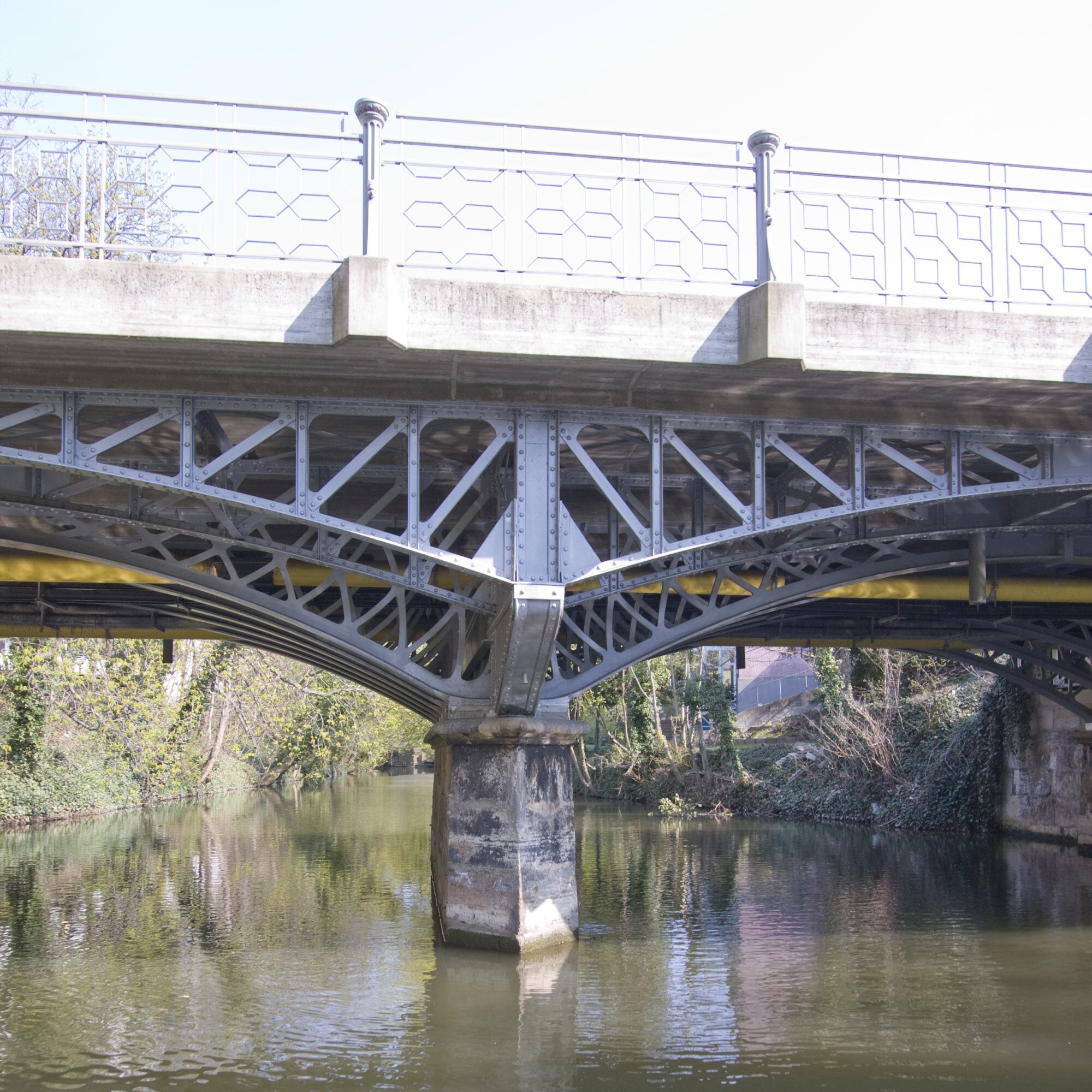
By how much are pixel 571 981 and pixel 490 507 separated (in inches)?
226

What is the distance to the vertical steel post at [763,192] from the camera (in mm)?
10891

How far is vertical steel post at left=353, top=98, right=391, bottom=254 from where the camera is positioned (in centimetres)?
1036

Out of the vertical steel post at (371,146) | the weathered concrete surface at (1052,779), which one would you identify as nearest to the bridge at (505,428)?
the vertical steel post at (371,146)

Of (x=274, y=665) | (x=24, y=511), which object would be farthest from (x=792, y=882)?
(x=274, y=665)

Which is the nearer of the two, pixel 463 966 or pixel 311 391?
pixel 311 391

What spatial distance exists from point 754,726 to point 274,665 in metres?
18.4

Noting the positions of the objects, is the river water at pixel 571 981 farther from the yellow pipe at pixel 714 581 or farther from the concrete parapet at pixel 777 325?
the concrete parapet at pixel 777 325

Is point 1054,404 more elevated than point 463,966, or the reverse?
point 1054,404

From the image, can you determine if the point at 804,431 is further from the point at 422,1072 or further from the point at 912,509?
the point at 422,1072

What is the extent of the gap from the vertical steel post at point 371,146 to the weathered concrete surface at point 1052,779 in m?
18.9

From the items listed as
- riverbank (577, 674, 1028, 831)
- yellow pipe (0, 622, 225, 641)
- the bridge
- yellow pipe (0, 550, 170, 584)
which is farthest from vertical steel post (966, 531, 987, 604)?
riverbank (577, 674, 1028, 831)

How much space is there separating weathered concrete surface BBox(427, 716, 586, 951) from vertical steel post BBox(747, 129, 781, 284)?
5031mm

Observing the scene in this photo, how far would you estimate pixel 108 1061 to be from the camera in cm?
937

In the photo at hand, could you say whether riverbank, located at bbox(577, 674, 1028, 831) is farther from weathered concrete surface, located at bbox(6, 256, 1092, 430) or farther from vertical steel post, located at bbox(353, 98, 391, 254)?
vertical steel post, located at bbox(353, 98, 391, 254)
